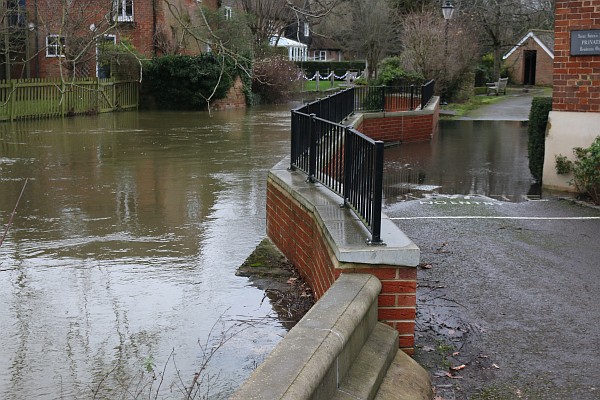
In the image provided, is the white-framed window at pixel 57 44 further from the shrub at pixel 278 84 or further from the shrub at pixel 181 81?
the shrub at pixel 278 84

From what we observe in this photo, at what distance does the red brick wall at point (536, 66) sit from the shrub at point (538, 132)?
3912cm

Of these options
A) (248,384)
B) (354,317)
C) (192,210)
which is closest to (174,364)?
(354,317)

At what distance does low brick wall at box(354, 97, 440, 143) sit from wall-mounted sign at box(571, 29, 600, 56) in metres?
6.81

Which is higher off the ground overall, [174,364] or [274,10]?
[274,10]

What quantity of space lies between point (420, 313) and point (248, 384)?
2829mm

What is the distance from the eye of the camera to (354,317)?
14.1 ft

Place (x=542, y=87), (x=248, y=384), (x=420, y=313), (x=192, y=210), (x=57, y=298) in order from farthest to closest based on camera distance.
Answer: (x=542, y=87), (x=192, y=210), (x=57, y=298), (x=420, y=313), (x=248, y=384)

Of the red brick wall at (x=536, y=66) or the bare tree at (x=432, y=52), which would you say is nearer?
the bare tree at (x=432, y=52)

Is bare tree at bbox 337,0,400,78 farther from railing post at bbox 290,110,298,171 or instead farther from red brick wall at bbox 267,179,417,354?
red brick wall at bbox 267,179,417,354

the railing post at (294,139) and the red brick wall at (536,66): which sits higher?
the red brick wall at (536,66)

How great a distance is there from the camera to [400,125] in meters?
19.1

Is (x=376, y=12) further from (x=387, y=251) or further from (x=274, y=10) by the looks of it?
(x=387, y=251)

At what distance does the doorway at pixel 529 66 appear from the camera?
170 feet

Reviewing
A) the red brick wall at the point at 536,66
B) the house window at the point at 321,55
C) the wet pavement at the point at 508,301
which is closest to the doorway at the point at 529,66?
the red brick wall at the point at 536,66
